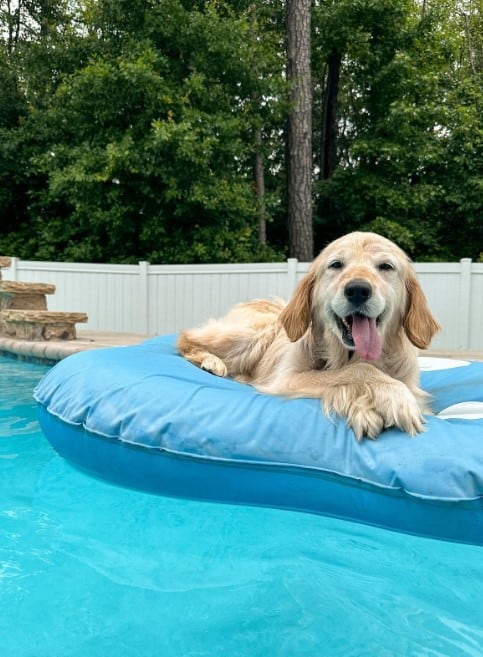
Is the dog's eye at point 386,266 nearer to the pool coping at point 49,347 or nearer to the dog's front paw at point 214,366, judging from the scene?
the dog's front paw at point 214,366

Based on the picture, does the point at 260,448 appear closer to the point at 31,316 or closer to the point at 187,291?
the point at 31,316

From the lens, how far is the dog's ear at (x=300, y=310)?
138 inches

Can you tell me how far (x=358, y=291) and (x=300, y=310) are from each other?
0.60 metres

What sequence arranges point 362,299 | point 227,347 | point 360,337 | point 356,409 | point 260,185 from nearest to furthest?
point 356,409, point 362,299, point 360,337, point 227,347, point 260,185

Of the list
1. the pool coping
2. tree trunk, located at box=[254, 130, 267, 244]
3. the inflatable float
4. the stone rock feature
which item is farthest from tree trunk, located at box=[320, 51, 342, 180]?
the inflatable float

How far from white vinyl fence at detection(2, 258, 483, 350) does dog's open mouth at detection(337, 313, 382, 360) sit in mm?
7667

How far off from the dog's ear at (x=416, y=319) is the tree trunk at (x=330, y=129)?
605 inches

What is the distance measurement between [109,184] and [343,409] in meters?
10.8

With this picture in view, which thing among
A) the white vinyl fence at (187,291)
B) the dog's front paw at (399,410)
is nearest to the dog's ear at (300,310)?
the dog's front paw at (399,410)

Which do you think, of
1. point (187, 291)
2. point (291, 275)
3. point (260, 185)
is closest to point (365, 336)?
point (291, 275)

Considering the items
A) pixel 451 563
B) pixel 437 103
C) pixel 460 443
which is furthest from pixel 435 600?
pixel 437 103

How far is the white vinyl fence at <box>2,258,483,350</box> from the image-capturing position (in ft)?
33.9

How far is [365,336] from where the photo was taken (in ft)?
10.2

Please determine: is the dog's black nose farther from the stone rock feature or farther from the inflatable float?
the stone rock feature
